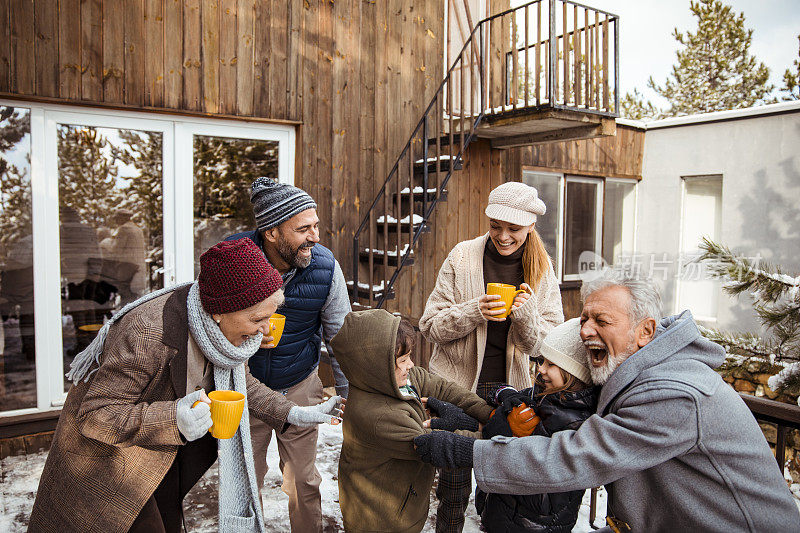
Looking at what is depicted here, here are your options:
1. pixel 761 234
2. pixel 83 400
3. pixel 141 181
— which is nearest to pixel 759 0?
pixel 761 234

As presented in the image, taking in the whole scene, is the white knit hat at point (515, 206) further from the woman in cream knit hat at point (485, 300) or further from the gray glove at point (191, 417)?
the gray glove at point (191, 417)

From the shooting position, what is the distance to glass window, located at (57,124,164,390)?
4367 millimetres

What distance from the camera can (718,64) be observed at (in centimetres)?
1953

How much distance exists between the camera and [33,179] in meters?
4.20

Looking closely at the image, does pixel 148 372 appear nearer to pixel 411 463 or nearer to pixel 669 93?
pixel 411 463

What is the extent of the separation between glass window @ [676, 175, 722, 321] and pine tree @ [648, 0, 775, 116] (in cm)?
1237

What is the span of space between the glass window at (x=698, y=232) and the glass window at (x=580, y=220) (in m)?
1.50

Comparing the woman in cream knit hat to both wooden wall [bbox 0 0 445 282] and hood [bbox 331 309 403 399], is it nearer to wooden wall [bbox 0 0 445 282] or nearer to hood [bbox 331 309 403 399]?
hood [bbox 331 309 403 399]

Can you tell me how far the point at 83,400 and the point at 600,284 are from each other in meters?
1.60

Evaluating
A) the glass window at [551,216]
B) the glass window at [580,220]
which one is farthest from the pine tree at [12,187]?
the glass window at [580,220]

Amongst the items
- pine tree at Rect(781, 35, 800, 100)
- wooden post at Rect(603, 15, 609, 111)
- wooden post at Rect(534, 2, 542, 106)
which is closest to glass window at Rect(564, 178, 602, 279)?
wooden post at Rect(603, 15, 609, 111)

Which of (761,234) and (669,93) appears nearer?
(761,234)

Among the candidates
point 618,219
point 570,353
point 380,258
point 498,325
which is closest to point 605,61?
point 380,258

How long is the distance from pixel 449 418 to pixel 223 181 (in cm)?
351
